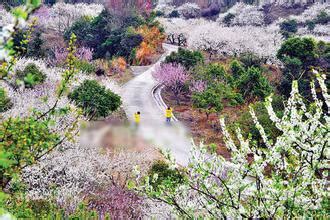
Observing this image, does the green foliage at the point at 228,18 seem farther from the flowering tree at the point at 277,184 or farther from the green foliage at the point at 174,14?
the flowering tree at the point at 277,184

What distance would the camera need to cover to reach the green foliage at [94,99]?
18344mm

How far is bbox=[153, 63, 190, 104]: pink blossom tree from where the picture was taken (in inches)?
994

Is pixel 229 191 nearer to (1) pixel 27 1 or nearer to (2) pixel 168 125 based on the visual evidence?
(1) pixel 27 1

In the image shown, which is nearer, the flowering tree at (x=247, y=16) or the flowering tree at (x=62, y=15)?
the flowering tree at (x=62, y=15)

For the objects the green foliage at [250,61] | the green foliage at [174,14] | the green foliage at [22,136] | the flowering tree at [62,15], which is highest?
the green foliage at [22,136]

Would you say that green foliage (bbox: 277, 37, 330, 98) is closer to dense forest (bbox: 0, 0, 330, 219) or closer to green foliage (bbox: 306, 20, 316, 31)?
dense forest (bbox: 0, 0, 330, 219)

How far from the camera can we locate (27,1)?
2641 millimetres

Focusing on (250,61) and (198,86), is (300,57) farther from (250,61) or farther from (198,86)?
(198,86)

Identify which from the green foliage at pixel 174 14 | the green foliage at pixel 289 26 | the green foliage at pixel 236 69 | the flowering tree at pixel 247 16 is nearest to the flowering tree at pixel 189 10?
the green foliage at pixel 174 14

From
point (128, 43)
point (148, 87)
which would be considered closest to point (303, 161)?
point (148, 87)

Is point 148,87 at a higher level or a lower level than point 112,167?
lower

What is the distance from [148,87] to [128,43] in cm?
782

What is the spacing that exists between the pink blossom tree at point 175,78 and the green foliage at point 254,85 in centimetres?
386

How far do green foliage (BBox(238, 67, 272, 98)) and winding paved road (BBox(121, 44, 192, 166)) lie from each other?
4.80 m
